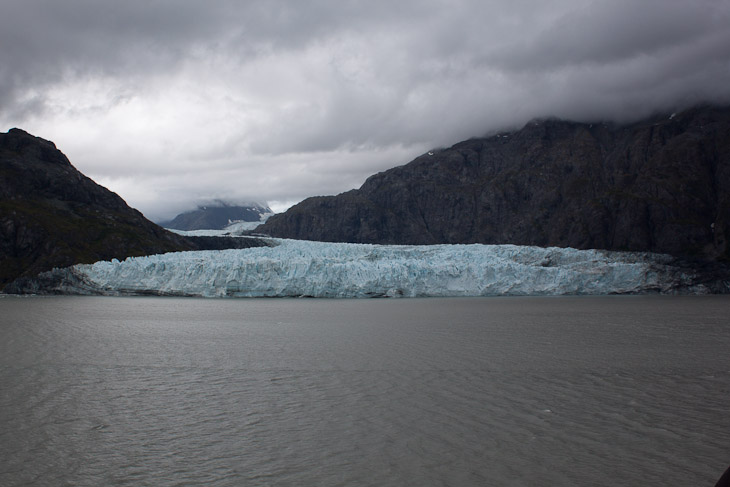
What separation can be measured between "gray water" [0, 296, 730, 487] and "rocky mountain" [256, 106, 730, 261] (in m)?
75.7

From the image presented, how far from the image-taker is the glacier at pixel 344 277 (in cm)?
3859

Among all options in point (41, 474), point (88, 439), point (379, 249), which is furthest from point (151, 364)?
point (379, 249)

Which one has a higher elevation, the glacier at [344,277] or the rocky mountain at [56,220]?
the rocky mountain at [56,220]

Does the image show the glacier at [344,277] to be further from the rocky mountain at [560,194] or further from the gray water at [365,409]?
the rocky mountain at [560,194]

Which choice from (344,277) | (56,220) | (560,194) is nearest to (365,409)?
(344,277)

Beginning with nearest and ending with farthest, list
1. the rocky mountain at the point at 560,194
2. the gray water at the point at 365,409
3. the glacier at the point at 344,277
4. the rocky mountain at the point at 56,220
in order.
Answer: the gray water at the point at 365,409 < the glacier at the point at 344,277 < the rocky mountain at the point at 56,220 < the rocky mountain at the point at 560,194

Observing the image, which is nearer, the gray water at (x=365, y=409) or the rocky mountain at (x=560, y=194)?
the gray water at (x=365, y=409)

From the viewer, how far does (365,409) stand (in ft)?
28.4

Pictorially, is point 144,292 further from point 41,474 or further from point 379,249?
point 41,474

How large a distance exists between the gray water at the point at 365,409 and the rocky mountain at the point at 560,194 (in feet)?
248

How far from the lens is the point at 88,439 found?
23.5 ft

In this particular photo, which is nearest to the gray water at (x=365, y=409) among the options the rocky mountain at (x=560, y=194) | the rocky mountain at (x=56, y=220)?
the rocky mountain at (x=56, y=220)

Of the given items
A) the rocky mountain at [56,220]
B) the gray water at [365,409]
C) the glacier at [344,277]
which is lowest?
the gray water at [365,409]

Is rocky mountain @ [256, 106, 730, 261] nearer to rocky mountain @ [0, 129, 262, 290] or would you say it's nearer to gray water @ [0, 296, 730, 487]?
rocky mountain @ [0, 129, 262, 290]
